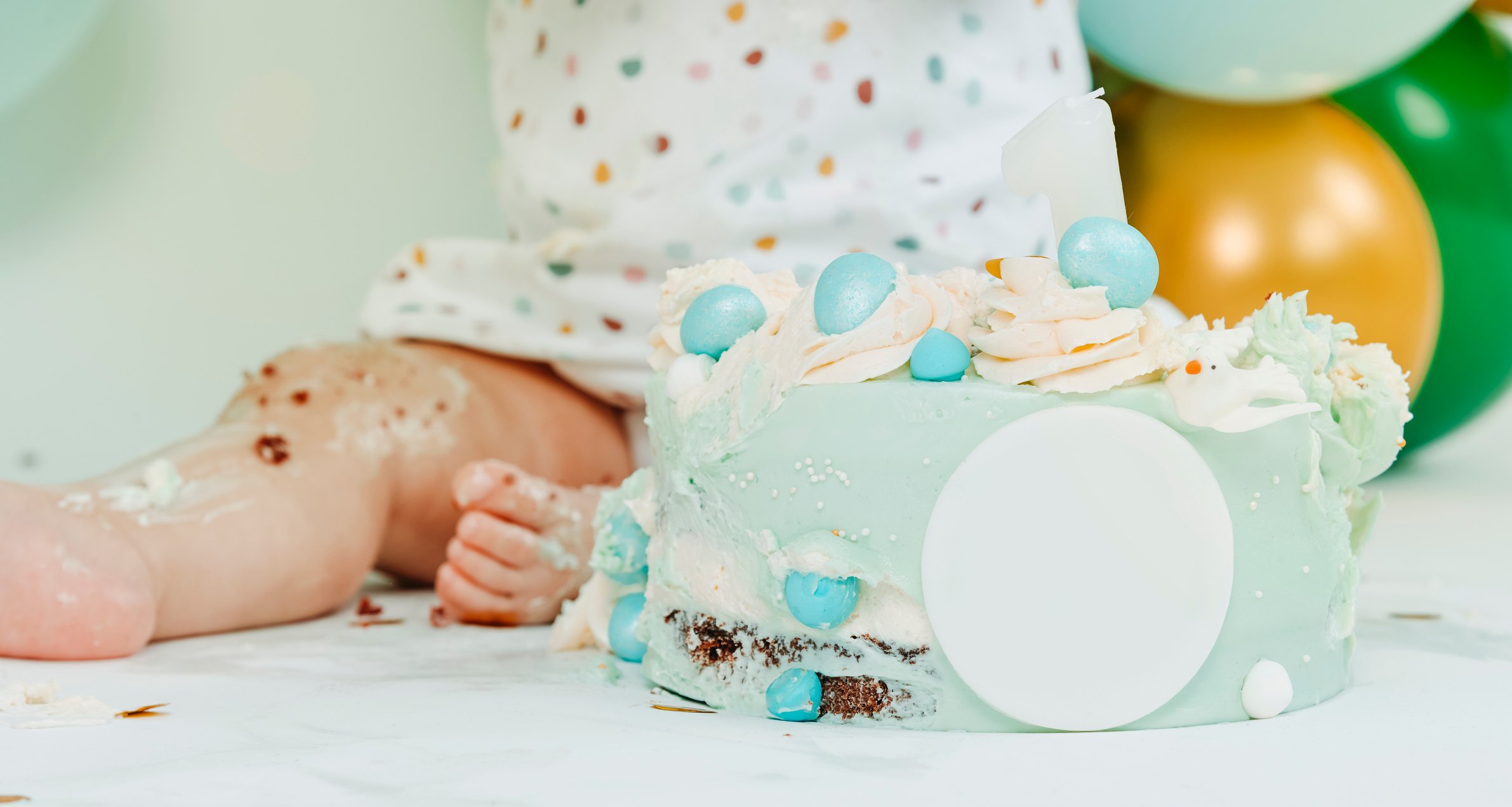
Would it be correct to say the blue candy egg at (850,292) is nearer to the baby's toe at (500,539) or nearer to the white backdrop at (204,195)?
the baby's toe at (500,539)

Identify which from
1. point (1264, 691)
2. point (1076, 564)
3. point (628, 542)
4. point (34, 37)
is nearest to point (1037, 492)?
point (1076, 564)

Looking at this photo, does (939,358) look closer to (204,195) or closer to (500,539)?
(500,539)

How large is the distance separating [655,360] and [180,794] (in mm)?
320

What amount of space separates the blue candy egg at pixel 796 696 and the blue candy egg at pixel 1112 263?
0.70 feet

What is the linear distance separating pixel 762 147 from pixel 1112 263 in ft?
1.57

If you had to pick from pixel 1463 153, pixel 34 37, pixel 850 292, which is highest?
pixel 34 37

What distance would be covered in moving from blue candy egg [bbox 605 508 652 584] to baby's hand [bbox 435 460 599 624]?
6.5 inches

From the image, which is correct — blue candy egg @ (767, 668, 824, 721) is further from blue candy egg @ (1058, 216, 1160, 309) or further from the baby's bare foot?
the baby's bare foot

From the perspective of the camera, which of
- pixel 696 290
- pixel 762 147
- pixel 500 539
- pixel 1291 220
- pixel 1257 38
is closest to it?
pixel 696 290

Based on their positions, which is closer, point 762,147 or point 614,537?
point 614,537

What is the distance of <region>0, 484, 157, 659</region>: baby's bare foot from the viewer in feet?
2.36

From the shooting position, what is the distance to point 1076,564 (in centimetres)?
55

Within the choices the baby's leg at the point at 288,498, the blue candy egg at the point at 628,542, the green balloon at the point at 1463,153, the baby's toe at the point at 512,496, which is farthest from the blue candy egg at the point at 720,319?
the green balloon at the point at 1463,153

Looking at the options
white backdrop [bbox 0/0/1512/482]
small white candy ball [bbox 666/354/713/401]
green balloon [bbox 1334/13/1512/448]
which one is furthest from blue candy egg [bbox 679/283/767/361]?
green balloon [bbox 1334/13/1512/448]
